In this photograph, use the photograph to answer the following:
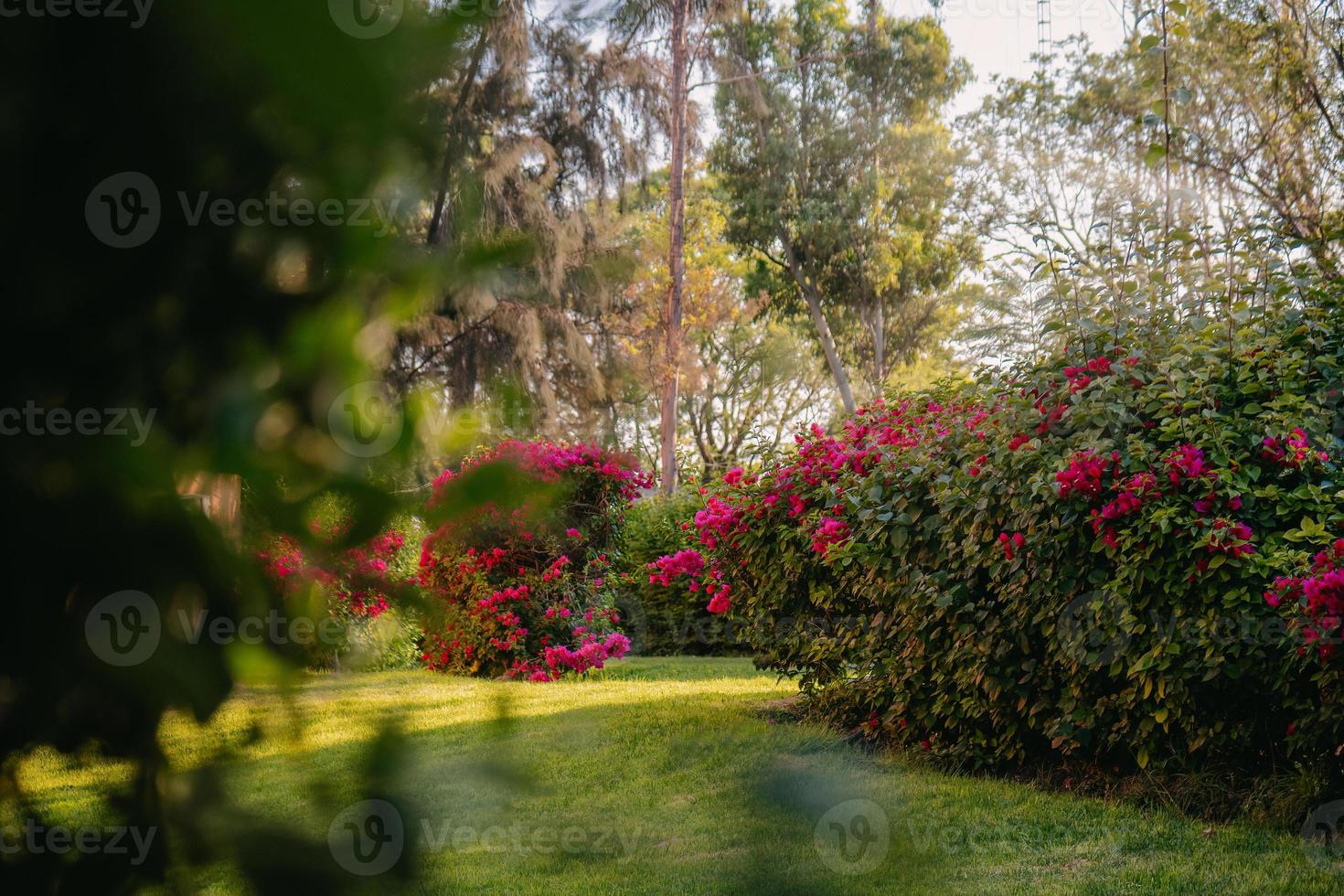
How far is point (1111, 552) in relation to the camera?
4.38 meters

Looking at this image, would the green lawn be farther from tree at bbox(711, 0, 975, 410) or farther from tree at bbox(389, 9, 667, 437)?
tree at bbox(711, 0, 975, 410)

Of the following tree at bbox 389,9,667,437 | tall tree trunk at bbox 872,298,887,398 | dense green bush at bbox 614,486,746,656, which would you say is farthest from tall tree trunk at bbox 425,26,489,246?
tall tree trunk at bbox 872,298,887,398

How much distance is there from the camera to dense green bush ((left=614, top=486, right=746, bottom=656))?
12.0 metres

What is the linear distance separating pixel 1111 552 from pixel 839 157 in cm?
2030

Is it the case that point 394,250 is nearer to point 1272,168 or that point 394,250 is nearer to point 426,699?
point 426,699

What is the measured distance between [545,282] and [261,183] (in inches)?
6.4

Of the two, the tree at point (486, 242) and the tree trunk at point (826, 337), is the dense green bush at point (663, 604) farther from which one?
the tree trunk at point (826, 337)

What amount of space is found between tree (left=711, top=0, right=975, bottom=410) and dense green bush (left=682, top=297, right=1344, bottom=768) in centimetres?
1729

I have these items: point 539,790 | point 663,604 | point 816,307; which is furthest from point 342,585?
point 816,307

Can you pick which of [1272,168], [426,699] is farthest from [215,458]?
[1272,168]

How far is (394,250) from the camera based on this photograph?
1.70ft

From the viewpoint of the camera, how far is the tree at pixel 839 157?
22781 millimetres

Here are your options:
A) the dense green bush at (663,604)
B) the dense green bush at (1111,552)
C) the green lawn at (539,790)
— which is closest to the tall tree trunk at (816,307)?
the dense green bush at (663,604)

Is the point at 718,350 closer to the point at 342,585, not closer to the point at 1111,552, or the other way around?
the point at 1111,552
